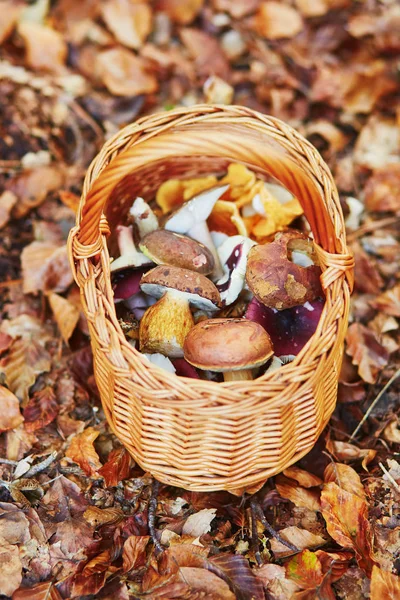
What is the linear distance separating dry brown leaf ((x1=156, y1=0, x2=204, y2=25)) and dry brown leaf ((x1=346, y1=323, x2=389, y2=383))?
221cm

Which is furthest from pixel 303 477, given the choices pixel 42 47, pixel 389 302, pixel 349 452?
pixel 42 47

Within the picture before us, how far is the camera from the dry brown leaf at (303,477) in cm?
198

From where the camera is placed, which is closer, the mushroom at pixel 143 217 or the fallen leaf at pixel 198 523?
the fallen leaf at pixel 198 523

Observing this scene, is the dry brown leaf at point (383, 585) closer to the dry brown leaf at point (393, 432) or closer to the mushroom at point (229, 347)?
the dry brown leaf at point (393, 432)

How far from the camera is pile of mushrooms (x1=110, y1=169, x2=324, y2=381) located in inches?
67.0

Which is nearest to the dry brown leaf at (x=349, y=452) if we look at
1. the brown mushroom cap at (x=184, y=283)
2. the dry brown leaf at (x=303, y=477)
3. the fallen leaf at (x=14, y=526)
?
the dry brown leaf at (x=303, y=477)

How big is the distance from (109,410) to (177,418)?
1.24ft

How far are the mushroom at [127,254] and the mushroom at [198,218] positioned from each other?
0.47ft

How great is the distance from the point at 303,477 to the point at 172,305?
0.74 metres

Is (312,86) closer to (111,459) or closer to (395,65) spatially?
(395,65)

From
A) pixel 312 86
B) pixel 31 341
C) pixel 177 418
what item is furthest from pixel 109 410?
pixel 312 86

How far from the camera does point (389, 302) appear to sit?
2445mm

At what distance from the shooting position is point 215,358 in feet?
5.42

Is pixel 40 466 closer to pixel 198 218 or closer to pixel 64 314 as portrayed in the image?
pixel 64 314
